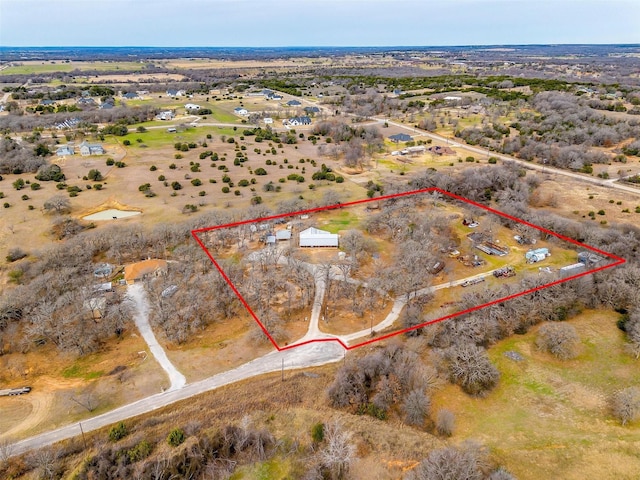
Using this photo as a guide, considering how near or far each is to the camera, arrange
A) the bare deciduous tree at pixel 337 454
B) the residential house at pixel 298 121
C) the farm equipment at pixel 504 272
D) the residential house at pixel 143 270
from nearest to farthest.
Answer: the bare deciduous tree at pixel 337 454 → the residential house at pixel 143 270 → the farm equipment at pixel 504 272 → the residential house at pixel 298 121

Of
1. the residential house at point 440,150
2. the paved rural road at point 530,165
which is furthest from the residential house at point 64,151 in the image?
the paved rural road at point 530,165

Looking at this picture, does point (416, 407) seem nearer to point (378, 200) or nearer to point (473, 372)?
point (473, 372)

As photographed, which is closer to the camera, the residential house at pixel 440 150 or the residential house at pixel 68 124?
the residential house at pixel 440 150

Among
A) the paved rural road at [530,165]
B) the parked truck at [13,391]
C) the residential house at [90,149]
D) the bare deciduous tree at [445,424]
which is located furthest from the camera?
the residential house at [90,149]

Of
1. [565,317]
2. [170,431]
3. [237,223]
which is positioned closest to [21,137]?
[237,223]

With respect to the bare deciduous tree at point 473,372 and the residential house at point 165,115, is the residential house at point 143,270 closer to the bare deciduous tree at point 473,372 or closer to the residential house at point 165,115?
the bare deciduous tree at point 473,372

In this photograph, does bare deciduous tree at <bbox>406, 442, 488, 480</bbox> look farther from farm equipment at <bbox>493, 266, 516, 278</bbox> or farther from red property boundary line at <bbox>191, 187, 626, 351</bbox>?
farm equipment at <bbox>493, 266, 516, 278</bbox>

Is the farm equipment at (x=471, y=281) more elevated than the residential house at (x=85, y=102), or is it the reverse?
the residential house at (x=85, y=102)
